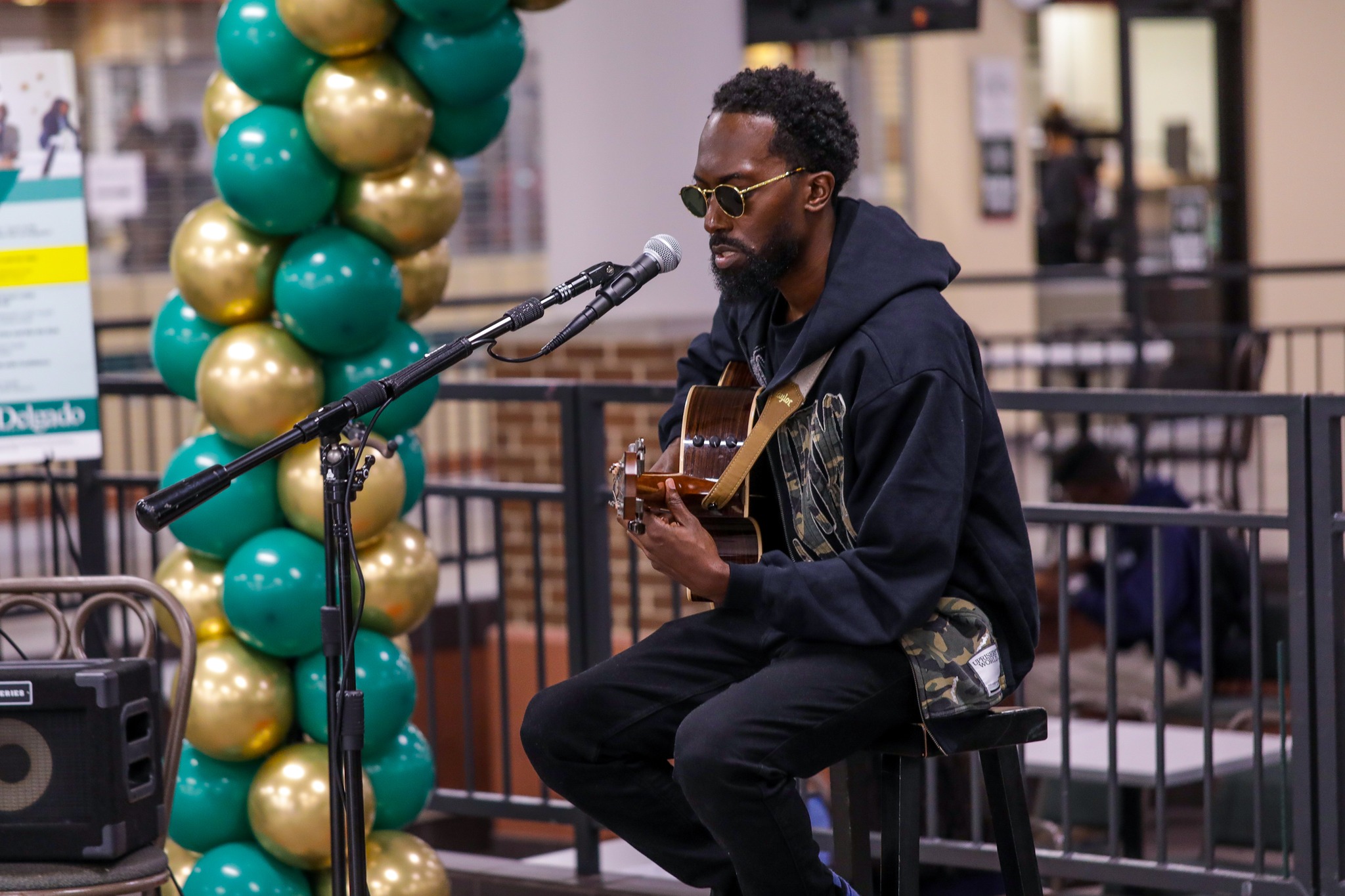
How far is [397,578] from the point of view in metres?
3.54

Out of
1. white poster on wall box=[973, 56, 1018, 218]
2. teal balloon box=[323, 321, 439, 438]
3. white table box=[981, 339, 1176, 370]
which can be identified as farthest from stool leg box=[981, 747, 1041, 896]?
white poster on wall box=[973, 56, 1018, 218]

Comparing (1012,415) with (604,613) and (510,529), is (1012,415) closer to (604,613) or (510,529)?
(510,529)

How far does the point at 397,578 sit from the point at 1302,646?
188cm

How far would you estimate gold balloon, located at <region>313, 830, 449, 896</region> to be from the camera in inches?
137

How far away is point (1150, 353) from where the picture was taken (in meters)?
9.24

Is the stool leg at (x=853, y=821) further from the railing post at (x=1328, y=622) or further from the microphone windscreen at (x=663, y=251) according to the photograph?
the railing post at (x=1328, y=622)

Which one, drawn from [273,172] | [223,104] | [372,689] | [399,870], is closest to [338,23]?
[273,172]

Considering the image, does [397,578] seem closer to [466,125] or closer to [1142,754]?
[466,125]

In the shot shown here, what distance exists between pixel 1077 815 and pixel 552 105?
2929mm

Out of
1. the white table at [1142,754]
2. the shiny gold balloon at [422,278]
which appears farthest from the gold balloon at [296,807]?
the white table at [1142,754]

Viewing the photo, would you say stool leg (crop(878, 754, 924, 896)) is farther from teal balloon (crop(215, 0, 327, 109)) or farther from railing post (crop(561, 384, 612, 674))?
teal balloon (crop(215, 0, 327, 109))

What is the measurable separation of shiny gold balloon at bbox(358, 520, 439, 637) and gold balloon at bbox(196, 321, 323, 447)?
0.32 meters

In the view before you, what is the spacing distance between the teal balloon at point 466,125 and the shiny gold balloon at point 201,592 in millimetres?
1013

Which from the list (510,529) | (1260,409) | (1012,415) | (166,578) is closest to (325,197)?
(166,578)
